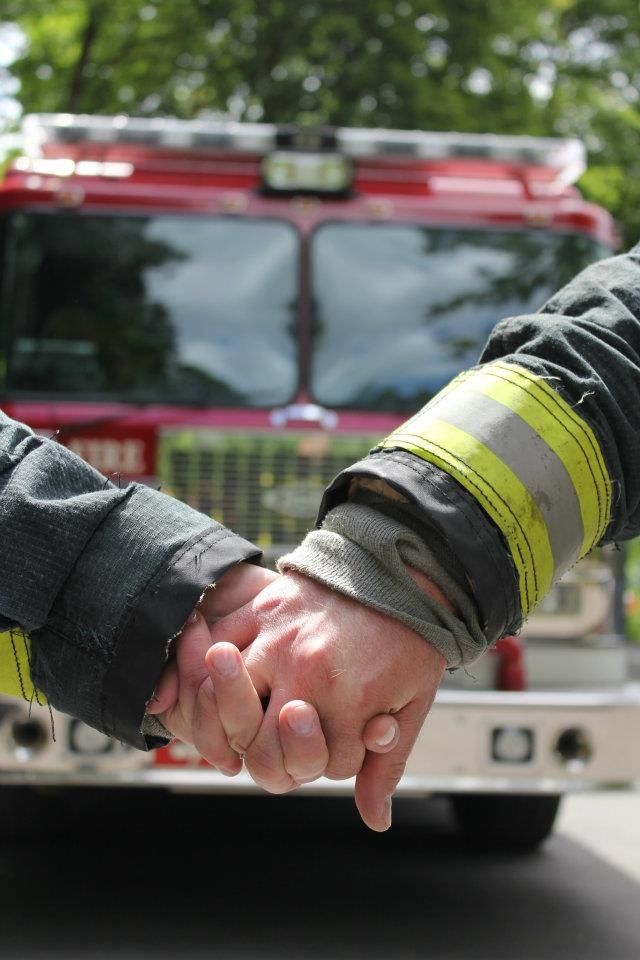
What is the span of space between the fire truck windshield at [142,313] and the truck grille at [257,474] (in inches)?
7.9

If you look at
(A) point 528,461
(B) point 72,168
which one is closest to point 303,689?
(A) point 528,461

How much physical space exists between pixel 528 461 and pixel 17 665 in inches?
→ 31.0

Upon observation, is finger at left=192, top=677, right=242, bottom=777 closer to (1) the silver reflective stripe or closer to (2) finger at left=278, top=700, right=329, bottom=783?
(2) finger at left=278, top=700, right=329, bottom=783

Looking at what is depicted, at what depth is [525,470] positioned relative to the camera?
1986 millimetres

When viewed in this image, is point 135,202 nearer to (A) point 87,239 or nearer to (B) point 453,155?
(A) point 87,239

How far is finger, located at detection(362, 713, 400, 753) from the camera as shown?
2.10 m

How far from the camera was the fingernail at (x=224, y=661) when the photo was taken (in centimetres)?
205

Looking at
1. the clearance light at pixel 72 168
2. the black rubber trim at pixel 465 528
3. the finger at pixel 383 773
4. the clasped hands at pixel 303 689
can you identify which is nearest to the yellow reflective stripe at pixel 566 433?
the black rubber trim at pixel 465 528

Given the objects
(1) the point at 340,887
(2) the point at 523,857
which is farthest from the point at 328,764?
(2) the point at 523,857

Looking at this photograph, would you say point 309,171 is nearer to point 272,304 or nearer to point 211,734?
point 272,304

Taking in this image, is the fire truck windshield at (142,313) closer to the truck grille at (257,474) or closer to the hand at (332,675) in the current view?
the truck grille at (257,474)

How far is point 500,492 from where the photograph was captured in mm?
1955

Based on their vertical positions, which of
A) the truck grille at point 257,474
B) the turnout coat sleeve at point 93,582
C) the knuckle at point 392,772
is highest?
the turnout coat sleeve at point 93,582

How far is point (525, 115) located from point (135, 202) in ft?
27.8
